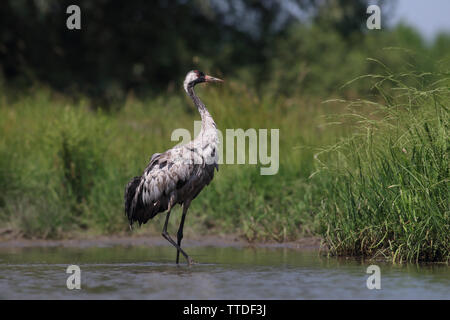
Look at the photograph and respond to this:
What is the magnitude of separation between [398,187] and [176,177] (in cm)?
238

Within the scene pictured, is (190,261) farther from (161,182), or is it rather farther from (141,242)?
(141,242)

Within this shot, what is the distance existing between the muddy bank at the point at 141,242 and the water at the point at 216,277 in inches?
27.5

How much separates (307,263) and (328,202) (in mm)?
800

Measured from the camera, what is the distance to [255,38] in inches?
1103

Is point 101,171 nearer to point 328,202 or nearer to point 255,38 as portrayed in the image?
point 328,202

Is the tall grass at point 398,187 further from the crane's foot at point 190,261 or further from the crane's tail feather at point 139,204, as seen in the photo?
the crane's tail feather at point 139,204

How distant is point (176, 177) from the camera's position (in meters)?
9.04

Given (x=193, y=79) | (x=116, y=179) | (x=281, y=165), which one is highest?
(x=193, y=79)

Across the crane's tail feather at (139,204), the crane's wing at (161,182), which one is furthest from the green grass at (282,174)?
the crane's tail feather at (139,204)

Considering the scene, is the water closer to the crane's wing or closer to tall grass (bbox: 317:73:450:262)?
tall grass (bbox: 317:73:450:262)

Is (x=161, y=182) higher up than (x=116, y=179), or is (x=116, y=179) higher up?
(x=116, y=179)

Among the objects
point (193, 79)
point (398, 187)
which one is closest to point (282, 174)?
point (193, 79)

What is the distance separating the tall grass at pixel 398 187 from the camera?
7.95 meters
